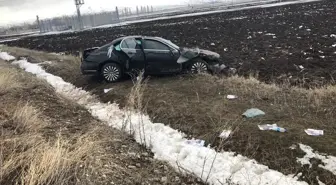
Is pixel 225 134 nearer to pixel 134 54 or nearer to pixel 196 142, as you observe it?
pixel 196 142

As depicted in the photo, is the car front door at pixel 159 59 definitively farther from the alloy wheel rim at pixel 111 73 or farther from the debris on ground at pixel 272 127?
the debris on ground at pixel 272 127

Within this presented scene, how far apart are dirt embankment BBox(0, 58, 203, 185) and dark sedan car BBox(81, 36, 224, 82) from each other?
3725mm

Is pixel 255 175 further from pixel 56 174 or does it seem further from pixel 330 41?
pixel 330 41

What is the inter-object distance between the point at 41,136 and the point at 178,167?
270 centimetres

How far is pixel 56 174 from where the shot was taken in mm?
5750

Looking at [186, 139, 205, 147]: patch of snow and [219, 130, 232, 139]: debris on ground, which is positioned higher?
[219, 130, 232, 139]: debris on ground

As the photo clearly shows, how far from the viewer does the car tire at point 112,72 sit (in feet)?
44.7

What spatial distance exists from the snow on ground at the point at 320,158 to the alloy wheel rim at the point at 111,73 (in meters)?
8.02

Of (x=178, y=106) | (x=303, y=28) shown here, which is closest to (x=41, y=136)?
(x=178, y=106)

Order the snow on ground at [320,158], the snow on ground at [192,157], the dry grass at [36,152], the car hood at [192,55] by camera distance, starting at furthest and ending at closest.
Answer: the car hood at [192,55]
the snow on ground at [192,157]
the snow on ground at [320,158]
the dry grass at [36,152]

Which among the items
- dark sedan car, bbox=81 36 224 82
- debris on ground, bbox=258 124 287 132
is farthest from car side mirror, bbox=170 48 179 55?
debris on ground, bbox=258 124 287 132

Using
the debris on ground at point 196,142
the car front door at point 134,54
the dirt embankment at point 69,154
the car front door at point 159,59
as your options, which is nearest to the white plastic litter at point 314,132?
the debris on ground at point 196,142

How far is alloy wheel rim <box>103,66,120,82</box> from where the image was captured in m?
13.6

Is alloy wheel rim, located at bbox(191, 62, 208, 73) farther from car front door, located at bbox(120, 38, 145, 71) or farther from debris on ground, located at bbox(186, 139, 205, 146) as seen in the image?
debris on ground, located at bbox(186, 139, 205, 146)
